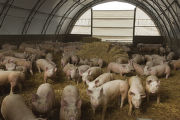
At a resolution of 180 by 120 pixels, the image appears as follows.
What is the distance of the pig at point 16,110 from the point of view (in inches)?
178

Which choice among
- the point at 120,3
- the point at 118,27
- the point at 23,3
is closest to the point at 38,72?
the point at 23,3

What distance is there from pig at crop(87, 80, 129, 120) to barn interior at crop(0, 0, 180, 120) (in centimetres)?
36

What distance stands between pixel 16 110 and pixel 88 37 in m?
18.3

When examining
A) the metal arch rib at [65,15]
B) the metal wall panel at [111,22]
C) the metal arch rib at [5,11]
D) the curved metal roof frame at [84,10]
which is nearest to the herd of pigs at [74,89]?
the metal arch rib at [5,11]

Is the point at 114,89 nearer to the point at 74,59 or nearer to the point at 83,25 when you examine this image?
the point at 74,59

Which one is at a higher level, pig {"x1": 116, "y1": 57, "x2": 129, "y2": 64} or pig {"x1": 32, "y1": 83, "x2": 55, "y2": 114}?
pig {"x1": 116, "y1": 57, "x2": 129, "y2": 64}

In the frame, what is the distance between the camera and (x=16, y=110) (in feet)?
15.7

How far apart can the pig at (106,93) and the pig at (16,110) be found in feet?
5.65

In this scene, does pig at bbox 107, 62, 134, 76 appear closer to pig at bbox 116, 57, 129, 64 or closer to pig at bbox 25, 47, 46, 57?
pig at bbox 116, 57, 129, 64

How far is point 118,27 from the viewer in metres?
27.8

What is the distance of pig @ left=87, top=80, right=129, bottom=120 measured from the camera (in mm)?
5754

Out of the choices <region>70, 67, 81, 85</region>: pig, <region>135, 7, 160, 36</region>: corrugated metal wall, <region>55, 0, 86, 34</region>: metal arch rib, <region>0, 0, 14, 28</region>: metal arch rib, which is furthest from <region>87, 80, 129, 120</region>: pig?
<region>135, 7, 160, 36</region>: corrugated metal wall

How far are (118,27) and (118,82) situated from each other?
2164 cm

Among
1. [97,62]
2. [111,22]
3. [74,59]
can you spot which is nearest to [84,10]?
[111,22]
